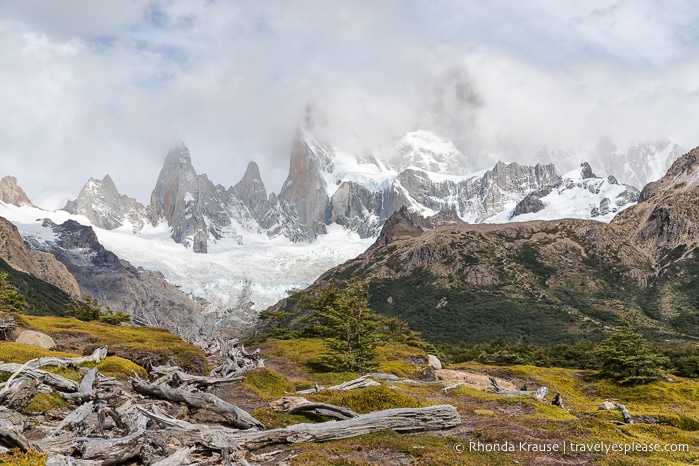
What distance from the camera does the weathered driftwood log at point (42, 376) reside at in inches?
768

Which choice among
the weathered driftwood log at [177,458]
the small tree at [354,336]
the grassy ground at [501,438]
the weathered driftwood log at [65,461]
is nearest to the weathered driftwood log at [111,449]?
the weathered driftwood log at [65,461]

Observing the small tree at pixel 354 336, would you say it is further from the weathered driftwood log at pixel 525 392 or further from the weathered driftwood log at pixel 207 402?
the weathered driftwood log at pixel 207 402

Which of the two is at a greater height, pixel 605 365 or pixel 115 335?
pixel 115 335

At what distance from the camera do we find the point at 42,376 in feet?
65.7

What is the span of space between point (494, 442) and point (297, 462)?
6.64 meters

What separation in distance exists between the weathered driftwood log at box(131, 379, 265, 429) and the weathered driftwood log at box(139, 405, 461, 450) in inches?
38.8

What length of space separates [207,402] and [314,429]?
4.90 m

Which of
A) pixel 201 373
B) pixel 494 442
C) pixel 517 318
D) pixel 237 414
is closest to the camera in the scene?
pixel 494 442

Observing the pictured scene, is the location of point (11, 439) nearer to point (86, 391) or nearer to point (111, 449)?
point (111, 449)

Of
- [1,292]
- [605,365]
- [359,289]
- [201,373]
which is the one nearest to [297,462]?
[201,373]

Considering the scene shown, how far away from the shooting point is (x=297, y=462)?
13586mm

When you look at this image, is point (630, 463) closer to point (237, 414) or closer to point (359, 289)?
point (237, 414)

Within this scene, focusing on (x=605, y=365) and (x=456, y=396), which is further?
(x=605, y=365)

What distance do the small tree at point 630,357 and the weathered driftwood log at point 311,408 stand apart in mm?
33783
